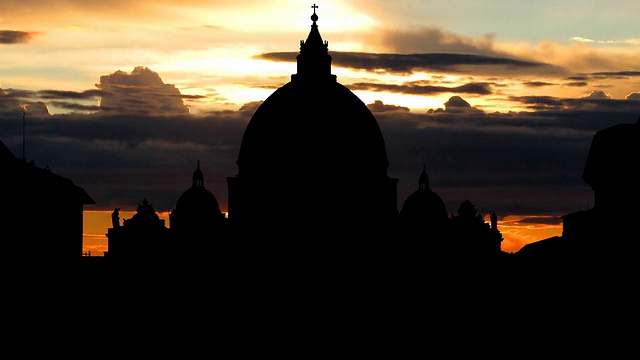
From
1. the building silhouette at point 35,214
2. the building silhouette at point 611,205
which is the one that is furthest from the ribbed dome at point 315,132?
the building silhouette at point 611,205

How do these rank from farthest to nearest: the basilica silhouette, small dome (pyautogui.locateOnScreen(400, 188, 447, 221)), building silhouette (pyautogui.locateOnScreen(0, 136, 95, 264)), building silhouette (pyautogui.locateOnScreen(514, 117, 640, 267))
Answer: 1. small dome (pyautogui.locateOnScreen(400, 188, 447, 221))
2. the basilica silhouette
3. building silhouette (pyautogui.locateOnScreen(0, 136, 95, 264))
4. building silhouette (pyautogui.locateOnScreen(514, 117, 640, 267))

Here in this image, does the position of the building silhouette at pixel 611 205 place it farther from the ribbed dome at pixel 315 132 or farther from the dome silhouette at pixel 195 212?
the dome silhouette at pixel 195 212

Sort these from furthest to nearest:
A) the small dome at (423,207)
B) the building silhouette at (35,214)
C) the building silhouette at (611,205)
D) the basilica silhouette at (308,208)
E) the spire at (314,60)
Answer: the small dome at (423,207) < the spire at (314,60) < the basilica silhouette at (308,208) < the building silhouette at (35,214) < the building silhouette at (611,205)

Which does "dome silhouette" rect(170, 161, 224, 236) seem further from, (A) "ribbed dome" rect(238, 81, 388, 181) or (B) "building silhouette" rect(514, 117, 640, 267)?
(B) "building silhouette" rect(514, 117, 640, 267)

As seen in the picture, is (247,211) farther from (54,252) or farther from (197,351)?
(54,252)

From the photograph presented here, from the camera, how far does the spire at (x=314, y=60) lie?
13225 centimetres

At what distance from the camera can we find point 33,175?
86.1 meters

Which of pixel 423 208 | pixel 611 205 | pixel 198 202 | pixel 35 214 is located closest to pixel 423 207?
pixel 423 208

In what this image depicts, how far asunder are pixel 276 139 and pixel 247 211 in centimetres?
553

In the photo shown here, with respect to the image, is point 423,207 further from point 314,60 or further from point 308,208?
point 314,60

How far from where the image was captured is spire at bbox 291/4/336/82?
434ft

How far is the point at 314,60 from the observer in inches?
5261

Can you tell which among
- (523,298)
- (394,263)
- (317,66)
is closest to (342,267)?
(394,263)

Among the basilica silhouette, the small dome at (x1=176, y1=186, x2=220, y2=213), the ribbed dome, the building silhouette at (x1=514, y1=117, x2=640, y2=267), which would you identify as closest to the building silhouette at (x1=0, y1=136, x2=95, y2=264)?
the building silhouette at (x1=514, y1=117, x2=640, y2=267)
